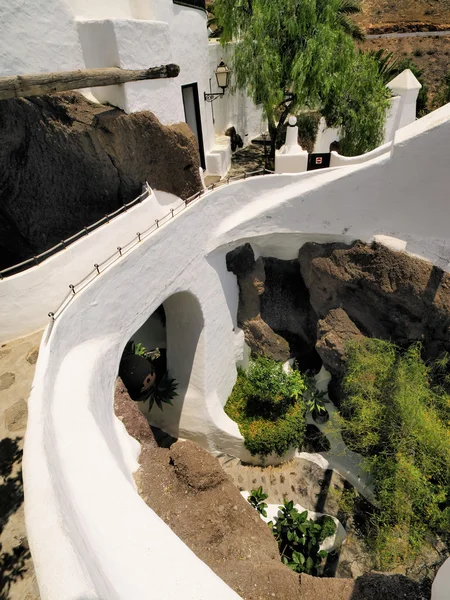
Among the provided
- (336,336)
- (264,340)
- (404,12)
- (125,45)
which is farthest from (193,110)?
(404,12)

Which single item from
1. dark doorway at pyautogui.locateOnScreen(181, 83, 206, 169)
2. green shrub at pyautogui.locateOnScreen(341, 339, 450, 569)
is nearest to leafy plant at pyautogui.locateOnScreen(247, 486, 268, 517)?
green shrub at pyautogui.locateOnScreen(341, 339, 450, 569)

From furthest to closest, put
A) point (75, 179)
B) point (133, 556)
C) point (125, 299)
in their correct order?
point (75, 179)
point (125, 299)
point (133, 556)

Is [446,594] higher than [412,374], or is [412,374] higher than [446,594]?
[446,594]

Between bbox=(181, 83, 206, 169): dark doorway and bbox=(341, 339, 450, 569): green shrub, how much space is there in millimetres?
9622

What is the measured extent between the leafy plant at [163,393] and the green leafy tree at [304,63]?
10027 mm

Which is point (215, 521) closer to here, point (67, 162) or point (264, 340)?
point (264, 340)

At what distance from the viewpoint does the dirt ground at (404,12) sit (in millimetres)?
34594

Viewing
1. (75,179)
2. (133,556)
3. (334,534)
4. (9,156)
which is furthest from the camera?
(334,534)

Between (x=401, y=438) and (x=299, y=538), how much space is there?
396 cm

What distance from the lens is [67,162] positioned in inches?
352

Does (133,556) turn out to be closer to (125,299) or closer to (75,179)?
(125,299)

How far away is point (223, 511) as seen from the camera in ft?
22.1

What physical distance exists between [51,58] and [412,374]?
41.1 ft

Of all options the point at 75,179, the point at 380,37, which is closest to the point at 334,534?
the point at 75,179
